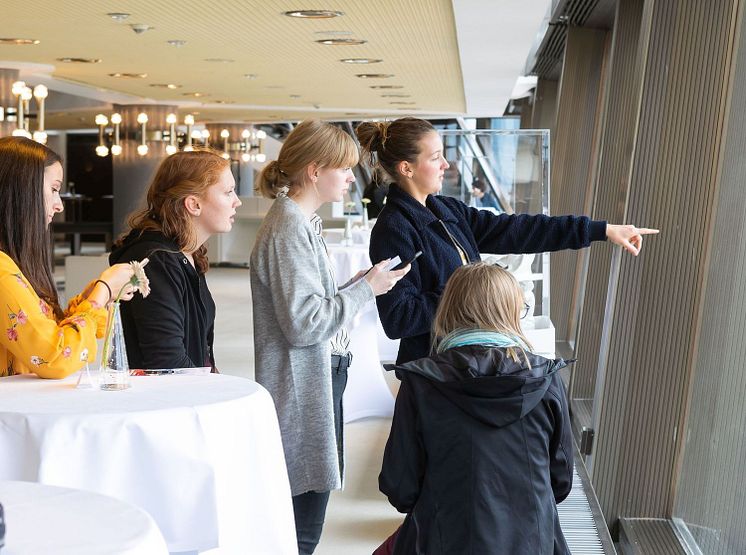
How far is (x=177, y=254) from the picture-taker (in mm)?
3016

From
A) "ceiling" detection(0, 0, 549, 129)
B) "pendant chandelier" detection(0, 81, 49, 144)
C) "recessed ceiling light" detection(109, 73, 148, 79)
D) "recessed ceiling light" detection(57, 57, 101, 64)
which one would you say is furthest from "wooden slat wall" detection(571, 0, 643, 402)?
"recessed ceiling light" detection(109, 73, 148, 79)

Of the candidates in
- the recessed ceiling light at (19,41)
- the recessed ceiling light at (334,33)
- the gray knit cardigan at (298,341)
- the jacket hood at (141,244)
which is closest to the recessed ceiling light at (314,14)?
the recessed ceiling light at (334,33)

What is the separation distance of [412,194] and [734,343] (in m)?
1.11

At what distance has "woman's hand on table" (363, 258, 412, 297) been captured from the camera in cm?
→ 313

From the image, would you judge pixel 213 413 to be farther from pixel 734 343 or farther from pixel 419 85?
pixel 419 85

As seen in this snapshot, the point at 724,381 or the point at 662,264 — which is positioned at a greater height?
the point at 662,264

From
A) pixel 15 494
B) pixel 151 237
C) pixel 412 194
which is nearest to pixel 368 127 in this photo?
pixel 412 194

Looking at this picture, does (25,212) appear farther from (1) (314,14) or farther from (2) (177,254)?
(1) (314,14)

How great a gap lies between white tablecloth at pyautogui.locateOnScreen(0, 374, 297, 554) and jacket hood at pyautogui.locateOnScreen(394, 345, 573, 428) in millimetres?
524

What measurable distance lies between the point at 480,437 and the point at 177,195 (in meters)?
1.26

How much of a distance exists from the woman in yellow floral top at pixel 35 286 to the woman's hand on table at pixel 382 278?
2.41 feet

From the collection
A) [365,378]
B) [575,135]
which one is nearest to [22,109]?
[575,135]

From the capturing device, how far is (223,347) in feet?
31.4

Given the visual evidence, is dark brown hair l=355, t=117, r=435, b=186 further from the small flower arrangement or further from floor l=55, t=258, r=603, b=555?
floor l=55, t=258, r=603, b=555
